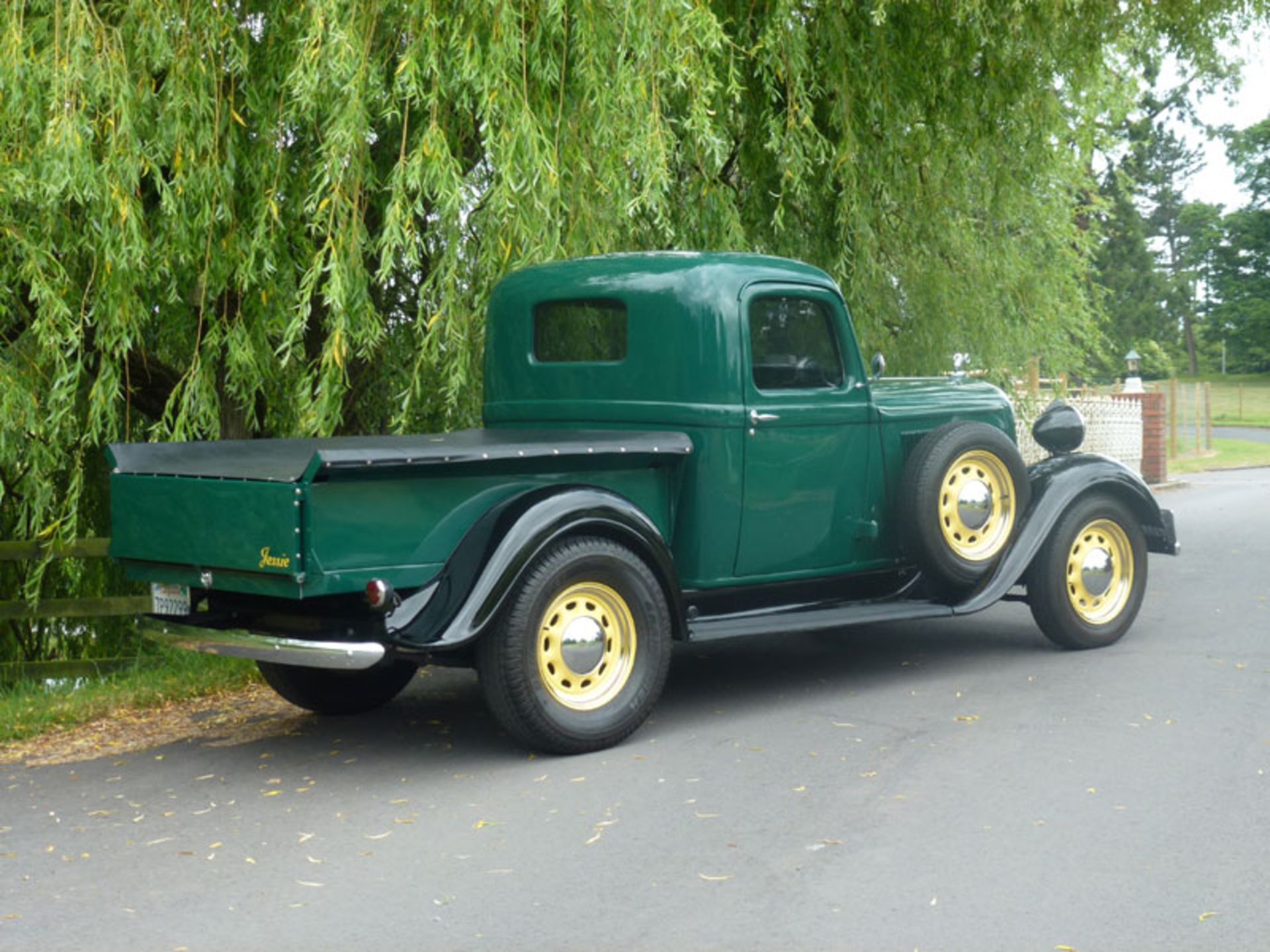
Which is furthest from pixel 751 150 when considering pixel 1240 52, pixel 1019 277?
pixel 1240 52

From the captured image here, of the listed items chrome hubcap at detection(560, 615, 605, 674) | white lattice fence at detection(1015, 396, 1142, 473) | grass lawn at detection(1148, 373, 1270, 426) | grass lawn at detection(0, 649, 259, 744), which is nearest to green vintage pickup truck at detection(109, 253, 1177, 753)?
chrome hubcap at detection(560, 615, 605, 674)

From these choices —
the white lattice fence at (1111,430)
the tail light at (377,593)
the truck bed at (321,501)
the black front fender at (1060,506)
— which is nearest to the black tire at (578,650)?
the truck bed at (321,501)

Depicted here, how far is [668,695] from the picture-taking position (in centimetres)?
790

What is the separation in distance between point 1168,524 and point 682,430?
345cm

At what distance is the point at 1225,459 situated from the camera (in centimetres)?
3653

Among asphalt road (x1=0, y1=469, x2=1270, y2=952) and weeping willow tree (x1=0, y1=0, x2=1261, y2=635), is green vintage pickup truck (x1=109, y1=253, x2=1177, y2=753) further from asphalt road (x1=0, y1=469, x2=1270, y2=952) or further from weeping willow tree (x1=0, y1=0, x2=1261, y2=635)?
weeping willow tree (x1=0, y1=0, x2=1261, y2=635)

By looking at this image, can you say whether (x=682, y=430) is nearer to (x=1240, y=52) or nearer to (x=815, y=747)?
(x=815, y=747)

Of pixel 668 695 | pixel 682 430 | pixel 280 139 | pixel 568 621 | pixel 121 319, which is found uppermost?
pixel 280 139

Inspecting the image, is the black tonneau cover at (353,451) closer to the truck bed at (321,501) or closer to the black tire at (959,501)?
the truck bed at (321,501)

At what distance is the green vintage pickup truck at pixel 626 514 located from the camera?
621 cm

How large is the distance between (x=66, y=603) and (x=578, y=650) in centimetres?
420

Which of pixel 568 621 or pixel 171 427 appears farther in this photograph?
pixel 171 427

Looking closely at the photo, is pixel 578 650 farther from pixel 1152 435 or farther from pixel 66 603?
pixel 1152 435

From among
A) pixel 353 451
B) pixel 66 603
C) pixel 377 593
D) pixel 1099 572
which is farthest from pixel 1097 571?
pixel 66 603
